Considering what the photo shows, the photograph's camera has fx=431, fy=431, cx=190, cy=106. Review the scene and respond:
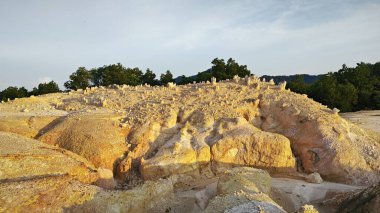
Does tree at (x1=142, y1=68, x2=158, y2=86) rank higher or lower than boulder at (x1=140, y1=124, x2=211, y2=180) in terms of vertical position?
higher

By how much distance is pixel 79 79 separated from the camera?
144 feet

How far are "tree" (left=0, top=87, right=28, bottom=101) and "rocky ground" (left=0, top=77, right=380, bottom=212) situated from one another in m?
23.4

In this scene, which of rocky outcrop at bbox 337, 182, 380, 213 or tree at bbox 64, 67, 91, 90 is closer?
rocky outcrop at bbox 337, 182, 380, 213

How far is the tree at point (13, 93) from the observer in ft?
150

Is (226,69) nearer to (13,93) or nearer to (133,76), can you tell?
(133,76)

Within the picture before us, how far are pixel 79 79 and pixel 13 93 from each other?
8.06 m

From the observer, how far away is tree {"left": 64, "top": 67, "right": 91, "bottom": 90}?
144 feet

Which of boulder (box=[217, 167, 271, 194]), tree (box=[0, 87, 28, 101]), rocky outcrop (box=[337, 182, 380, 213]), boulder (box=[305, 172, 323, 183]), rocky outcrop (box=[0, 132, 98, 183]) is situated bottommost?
boulder (box=[305, 172, 323, 183])

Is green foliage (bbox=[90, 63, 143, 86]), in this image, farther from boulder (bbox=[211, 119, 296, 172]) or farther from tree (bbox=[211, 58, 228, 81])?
boulder (bbox=[211, 119, 296, 172])

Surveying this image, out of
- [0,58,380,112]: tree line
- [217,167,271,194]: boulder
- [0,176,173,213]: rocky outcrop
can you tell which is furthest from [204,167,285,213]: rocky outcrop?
[0,58,380,112]: tree line

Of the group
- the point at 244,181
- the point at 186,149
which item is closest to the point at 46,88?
the point at 186,149

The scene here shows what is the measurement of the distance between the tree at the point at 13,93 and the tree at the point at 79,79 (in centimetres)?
559

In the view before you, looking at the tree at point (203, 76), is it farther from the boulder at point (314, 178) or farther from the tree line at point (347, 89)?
the boulder at point (314, 178)

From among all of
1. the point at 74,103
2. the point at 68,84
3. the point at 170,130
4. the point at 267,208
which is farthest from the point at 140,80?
the point at 267,208
